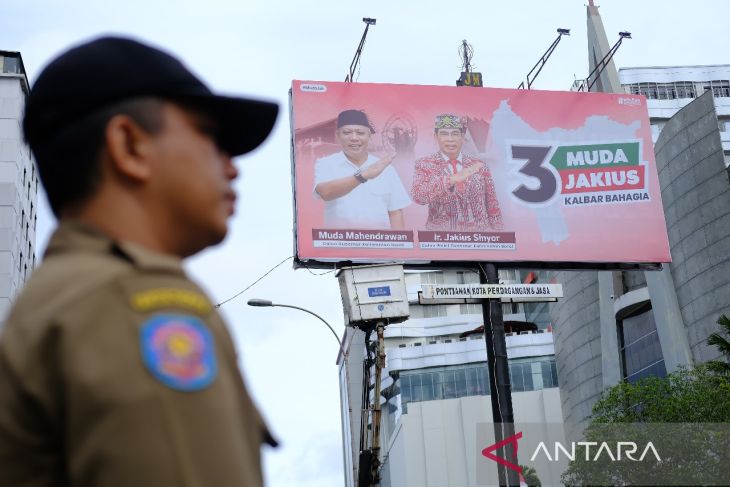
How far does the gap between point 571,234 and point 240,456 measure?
2194 centimetres

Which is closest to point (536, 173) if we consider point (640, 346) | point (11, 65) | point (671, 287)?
point (671, 287)

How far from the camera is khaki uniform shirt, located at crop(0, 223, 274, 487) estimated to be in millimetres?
1013

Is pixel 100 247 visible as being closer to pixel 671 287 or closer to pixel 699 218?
pixel 699 218

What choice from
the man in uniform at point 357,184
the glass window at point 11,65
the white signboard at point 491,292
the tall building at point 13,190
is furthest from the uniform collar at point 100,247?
the glass window at point 11,65

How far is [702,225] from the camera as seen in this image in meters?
34.9

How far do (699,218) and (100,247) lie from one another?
35731 millimetres

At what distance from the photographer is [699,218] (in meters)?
35.0

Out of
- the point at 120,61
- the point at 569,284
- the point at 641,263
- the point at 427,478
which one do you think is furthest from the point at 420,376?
the point at 120,61

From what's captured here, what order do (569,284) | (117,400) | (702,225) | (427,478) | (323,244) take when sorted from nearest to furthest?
(117,400) → (323,244) → (702,225) → (569,284) → (427,478)

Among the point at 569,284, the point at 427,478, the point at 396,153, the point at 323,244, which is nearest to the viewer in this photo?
the point at 323,244

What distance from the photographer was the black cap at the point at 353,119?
22.7 metres

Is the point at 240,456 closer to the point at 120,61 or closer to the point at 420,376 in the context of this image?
the point at 120,61

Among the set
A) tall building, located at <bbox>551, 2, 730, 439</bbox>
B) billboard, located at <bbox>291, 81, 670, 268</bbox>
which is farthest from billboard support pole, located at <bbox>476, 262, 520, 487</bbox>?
tall building, located at <bbox>551, 2, 730, 439</bbox>

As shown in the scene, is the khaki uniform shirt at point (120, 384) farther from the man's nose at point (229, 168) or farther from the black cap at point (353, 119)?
the black cap at point (353, 119)
